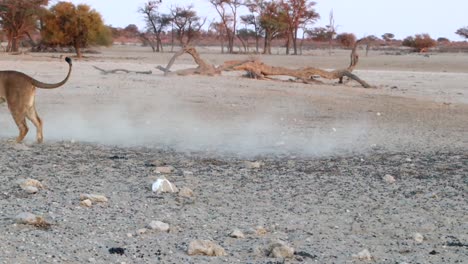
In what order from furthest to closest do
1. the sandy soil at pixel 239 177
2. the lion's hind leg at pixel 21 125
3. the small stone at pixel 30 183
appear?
the lion's hind leg at pixel 21 125 → the small stone at pixel 30 183 → the sandy soil at pixel 239 177

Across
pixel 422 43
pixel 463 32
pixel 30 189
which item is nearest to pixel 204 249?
pixel 30 189

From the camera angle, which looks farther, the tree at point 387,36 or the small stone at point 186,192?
the tree at point 387,36

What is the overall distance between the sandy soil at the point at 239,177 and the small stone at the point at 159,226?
0.12 metres

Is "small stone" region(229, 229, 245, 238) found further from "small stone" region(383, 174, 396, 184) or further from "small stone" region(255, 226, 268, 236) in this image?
"small stone" region(383, 174, 396, 184)

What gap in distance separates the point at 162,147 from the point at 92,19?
42372 millimetres

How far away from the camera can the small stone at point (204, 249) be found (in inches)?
223

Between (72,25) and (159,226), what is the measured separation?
47.3 m

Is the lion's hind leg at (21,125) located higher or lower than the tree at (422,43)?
higher

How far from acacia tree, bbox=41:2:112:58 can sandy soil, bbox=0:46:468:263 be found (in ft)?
112

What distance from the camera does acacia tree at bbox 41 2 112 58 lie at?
51438 mm

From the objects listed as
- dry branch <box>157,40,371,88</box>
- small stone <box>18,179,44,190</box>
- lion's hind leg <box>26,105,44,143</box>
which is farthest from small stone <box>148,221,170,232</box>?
dry branch <box>157,40,371,88</box>

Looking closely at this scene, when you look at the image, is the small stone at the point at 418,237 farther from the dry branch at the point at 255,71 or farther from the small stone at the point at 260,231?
the dry branch at the point at 255,71

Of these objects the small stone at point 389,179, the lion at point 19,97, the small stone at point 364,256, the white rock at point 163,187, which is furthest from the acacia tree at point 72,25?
the small stone at point 364,256

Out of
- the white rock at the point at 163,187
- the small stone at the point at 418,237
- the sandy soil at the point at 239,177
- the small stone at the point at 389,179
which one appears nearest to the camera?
the sandy soil at the point at 239,177
